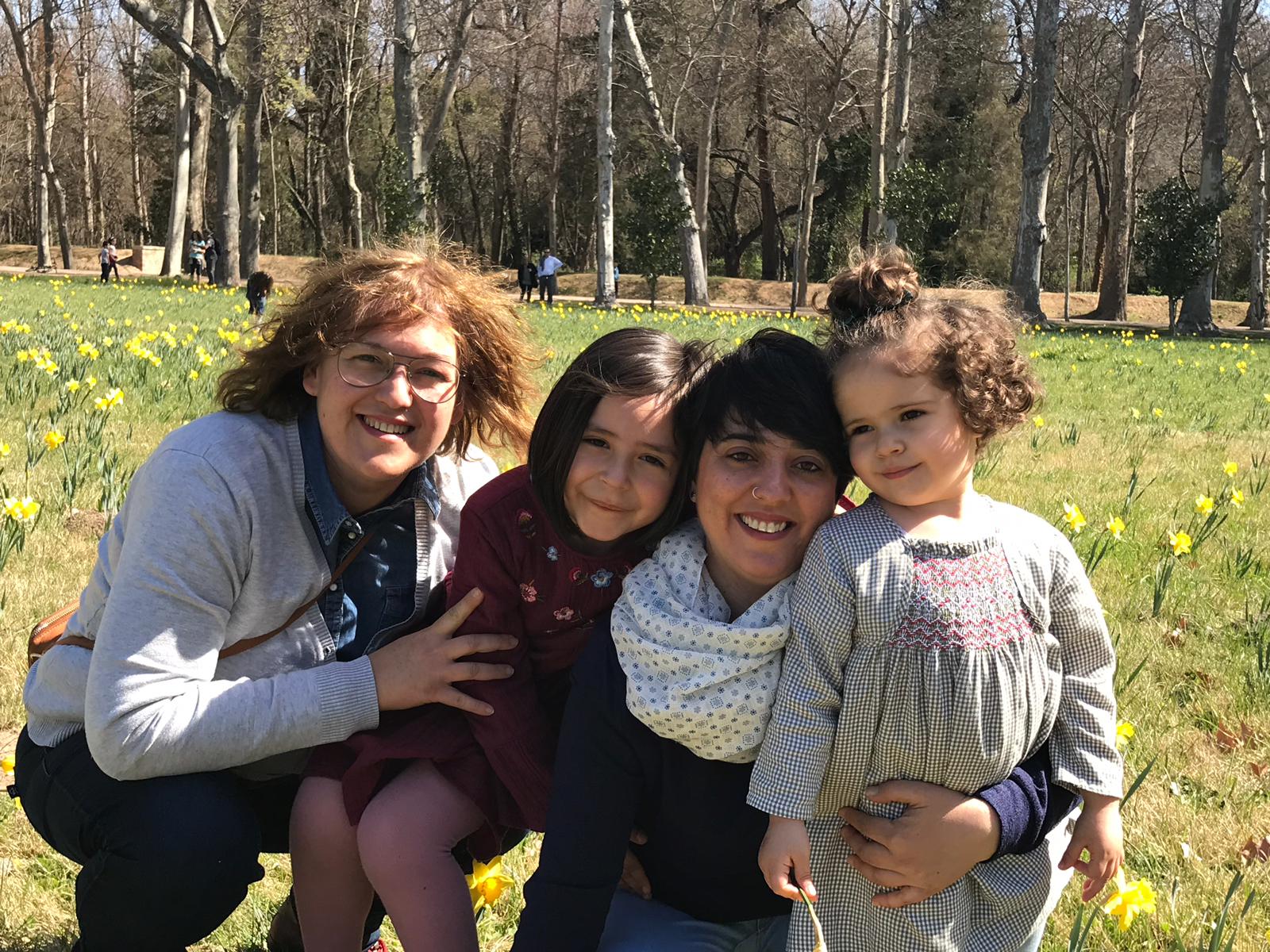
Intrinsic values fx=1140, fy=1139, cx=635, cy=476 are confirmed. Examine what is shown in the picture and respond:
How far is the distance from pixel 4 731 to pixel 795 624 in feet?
6.72

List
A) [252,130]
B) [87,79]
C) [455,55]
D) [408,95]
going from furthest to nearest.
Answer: [87,79] < [252,130] < [455,55] < [408,95]

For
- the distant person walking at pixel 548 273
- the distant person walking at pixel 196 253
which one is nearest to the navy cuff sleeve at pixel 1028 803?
the distant person walking at pixel 548 273

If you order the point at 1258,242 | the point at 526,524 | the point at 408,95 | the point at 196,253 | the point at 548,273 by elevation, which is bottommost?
the point at 526,524

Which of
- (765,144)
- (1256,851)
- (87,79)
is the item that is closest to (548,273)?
Answer: (765,144)

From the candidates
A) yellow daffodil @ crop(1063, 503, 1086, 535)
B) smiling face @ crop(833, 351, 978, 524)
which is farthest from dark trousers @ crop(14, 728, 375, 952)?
yellow daffodil @ crop(1063, 503, 1086, 535)

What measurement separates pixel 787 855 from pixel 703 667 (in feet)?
0.95

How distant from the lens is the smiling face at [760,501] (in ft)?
5.75

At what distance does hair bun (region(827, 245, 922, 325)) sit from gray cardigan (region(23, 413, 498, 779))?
984 millimetres

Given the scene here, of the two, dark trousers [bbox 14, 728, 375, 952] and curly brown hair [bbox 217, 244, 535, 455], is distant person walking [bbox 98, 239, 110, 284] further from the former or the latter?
dark trousers [bbox 14, 728, 375, 952]

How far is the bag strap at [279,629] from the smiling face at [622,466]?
1.43 ft

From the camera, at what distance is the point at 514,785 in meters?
1.91

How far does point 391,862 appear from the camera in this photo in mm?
1812

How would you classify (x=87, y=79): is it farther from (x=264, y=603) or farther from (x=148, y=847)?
(x=148, y=847)

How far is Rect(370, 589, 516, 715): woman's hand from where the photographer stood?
74.7 inches
